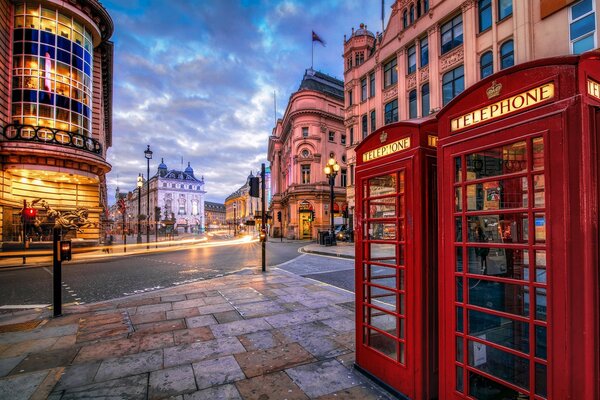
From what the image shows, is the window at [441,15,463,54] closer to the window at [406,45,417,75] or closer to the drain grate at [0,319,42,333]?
the window at [406,45,417,75]

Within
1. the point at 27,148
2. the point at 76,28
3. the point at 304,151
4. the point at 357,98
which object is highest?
the point at 76,28

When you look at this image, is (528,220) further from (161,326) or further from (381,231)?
(161,326)

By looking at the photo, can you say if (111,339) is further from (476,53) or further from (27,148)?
(476,53)

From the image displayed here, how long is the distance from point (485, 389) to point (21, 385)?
499 cm

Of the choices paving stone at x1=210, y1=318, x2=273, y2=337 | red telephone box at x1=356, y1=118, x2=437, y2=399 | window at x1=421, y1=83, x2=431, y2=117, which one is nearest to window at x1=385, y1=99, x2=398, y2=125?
window at x1=421, y1=83, x2=431, y2=117

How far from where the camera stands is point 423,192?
301 cm

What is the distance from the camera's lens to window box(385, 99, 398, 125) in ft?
87.9

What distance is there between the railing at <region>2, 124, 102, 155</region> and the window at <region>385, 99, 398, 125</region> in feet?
81.7

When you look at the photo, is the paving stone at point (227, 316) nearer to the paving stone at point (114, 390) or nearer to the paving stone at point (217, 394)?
the paving stone at point (114, 390)

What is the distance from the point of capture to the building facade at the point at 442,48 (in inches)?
623

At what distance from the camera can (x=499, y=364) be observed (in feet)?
10.1

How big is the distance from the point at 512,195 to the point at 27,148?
26.7 metres

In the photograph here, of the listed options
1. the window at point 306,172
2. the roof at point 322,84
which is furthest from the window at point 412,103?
the roof at point 322,84

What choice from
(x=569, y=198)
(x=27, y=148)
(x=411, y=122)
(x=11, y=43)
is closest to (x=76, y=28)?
(x=11, y=43)
